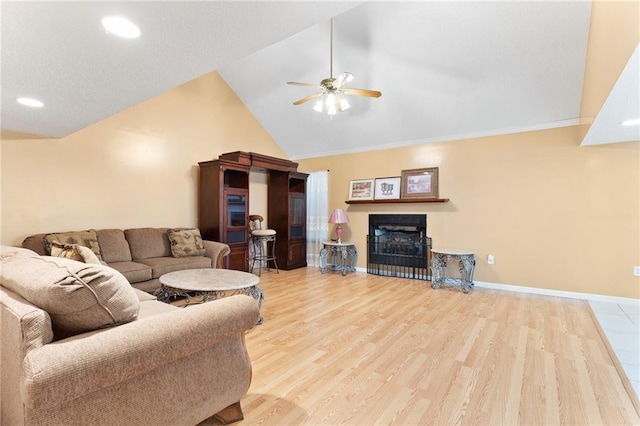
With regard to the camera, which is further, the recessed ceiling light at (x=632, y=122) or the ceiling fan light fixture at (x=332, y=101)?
the ceiling fan light fixture at (x=332, y=101)

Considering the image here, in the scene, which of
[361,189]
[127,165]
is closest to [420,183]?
[361,189]

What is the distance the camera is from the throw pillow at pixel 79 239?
3290 mm

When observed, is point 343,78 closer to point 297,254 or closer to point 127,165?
point 127,165

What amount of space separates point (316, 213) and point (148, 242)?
10.6ft

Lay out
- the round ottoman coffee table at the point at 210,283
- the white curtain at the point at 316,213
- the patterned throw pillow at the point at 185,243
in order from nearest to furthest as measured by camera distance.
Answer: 1. the round ottoman coffee table at the point at 210,283
2. the patterned throw pillow at the point at 185,243
3. the white curtain at the point at 316,213

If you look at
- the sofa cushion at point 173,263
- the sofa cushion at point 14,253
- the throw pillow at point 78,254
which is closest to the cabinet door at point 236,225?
the sofa cushion at point 173,263

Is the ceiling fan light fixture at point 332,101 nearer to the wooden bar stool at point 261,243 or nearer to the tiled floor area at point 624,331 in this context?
the wooden bar stool at point 261,243

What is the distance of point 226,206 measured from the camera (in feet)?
15.7

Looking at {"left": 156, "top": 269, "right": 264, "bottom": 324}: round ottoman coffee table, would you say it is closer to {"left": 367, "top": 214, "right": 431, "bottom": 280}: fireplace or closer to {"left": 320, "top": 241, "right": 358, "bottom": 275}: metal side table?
{"left": 320, "top": 241, "right": 358, "bottom": 275}: metal side table

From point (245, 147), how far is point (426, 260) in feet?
13.0

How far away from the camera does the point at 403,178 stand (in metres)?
5.39

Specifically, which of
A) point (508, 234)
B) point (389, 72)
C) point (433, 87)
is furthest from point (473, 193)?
point (389, 72)

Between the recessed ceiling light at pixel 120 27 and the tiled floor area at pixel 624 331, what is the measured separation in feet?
11.9

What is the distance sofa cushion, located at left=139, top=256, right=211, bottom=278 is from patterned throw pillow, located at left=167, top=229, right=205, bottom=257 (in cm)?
10
